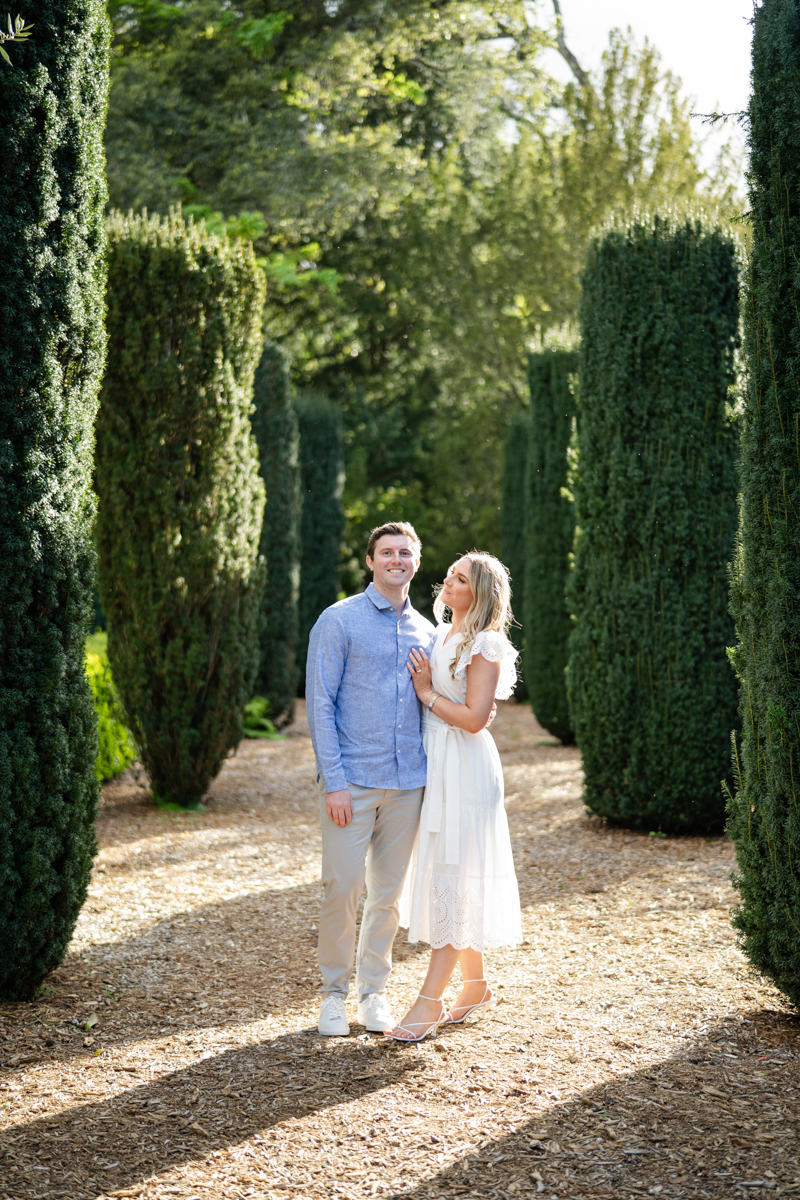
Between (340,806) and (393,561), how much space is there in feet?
2.88

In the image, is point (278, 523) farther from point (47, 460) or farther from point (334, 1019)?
point (334, 1019)

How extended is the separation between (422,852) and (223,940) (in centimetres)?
162

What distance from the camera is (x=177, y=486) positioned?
23.4 feet

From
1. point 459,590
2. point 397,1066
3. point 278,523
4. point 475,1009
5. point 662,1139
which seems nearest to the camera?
point 662,1139

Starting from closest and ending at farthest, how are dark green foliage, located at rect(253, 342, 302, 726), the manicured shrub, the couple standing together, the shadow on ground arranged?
1. the shadow on ground
2. the couple standing together
3. the manicured shrub
4. dark green foliage, located at rect(253, 342, 302, 726)

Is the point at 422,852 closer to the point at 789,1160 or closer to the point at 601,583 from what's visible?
the point at 789,1160

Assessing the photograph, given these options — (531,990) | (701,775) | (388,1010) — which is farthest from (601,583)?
(388,1010)

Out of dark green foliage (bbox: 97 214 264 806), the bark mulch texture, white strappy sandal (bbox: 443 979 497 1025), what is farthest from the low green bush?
white strappy sandal (bbox: 443 979 497 1025)

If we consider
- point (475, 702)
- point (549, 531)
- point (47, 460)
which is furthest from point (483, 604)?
point (549, 531)

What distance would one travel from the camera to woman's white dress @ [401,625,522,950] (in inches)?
137

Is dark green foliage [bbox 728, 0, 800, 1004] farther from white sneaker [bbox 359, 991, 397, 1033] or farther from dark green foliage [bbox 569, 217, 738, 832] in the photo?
dark green foliage [bbox 569, 217, 738, 832]

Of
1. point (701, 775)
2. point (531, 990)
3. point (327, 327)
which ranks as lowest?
point (531, 990)

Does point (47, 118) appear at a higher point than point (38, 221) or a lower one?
higher

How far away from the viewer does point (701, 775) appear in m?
6.45
